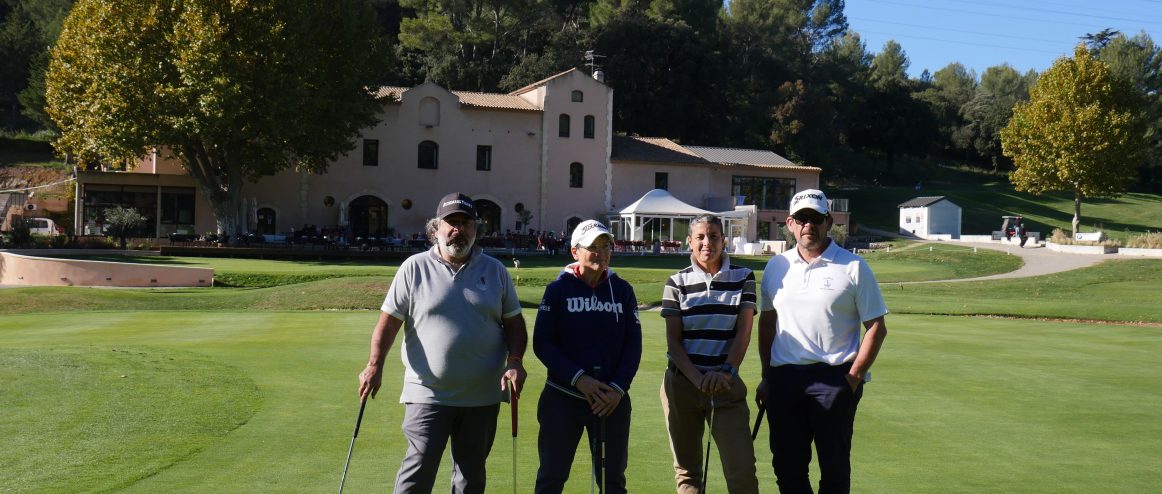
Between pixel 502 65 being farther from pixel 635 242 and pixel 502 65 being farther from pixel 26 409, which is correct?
pixel 26 409

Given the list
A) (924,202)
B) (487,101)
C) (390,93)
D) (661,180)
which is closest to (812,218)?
(390,93)

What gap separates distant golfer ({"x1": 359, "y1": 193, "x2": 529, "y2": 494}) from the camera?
18.0 ft

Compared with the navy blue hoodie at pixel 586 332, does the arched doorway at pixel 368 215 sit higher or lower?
higher

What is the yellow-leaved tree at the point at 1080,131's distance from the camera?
4897 cm

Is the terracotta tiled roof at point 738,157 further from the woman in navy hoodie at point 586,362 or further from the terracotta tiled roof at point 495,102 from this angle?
the woman in navy hoodie at point 586,362

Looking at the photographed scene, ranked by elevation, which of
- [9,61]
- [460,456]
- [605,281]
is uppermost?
[9,61]

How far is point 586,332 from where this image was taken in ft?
18.4

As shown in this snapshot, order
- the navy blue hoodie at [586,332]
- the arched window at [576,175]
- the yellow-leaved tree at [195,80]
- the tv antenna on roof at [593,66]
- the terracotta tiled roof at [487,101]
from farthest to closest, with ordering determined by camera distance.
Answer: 1. the tv antenna on roof at [593,66]
2. the arched window at [576,175]
3. the terracotta tiled roof at [487,101]
4. the yellow-leaved tree at [195,80]
5. the navy blue hoodie at [586,332]

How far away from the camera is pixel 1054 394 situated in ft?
34.5

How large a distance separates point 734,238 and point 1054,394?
4339 centimetres

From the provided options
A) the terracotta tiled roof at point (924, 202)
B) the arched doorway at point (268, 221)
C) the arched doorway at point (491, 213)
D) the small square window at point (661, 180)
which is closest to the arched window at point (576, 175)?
the arched doorway at point (491, 213)

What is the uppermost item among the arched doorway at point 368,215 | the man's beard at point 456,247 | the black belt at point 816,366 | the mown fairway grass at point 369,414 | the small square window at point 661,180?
the small square window at point 661,180

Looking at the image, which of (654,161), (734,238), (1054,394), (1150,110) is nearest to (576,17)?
(654,161)

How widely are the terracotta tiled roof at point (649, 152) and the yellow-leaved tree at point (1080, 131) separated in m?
17.0
